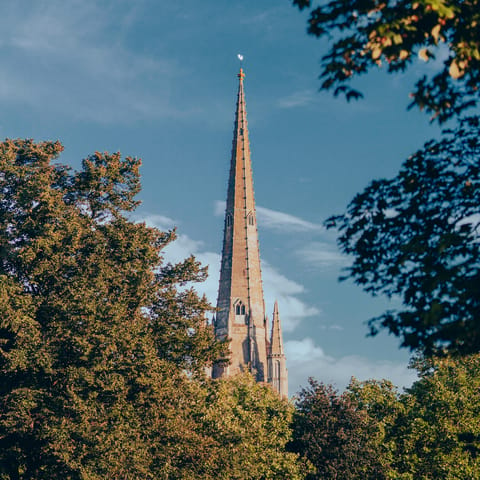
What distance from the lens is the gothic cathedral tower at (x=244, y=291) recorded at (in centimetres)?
11656

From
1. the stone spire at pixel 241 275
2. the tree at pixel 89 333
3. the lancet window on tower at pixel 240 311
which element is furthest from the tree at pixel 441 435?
the lancet window on tower at pixel 240 311

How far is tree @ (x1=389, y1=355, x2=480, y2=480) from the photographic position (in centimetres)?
5078

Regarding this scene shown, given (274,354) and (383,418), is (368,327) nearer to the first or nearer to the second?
(383,418)

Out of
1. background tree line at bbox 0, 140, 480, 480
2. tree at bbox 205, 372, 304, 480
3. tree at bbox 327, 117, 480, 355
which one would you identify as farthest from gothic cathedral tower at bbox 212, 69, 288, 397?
tree at bbox 327, 117, 480, 355

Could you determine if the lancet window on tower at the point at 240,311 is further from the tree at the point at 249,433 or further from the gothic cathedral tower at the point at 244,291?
the tree at the point at 249,433

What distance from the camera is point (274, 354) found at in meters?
118

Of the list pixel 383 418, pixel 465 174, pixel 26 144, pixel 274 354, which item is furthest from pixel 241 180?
pixel 465 174

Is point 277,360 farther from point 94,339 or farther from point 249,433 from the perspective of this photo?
point 94,339

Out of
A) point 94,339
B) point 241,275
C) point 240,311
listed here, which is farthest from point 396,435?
point 241,275

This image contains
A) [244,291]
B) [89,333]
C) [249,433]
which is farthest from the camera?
[244,291]

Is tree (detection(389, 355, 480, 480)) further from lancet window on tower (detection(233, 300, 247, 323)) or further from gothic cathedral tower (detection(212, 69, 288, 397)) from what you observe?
lancet window on tower (detection(233, 300, 247, 323))

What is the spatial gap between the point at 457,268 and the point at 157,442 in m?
23.2

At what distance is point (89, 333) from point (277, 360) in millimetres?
87967

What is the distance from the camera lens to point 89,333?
102ft
